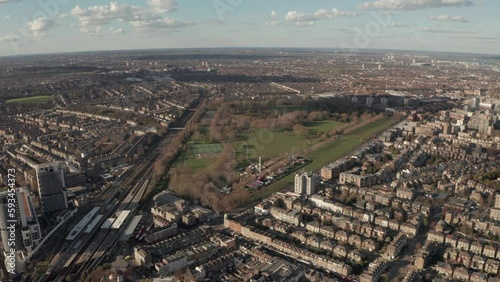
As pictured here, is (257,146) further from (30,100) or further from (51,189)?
(30,100)

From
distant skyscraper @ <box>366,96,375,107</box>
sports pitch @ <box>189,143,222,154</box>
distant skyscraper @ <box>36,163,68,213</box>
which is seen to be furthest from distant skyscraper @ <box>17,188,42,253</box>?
distant skyscraper @ <box>366,96,375,107</box>

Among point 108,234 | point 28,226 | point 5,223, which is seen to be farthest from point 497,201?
point 5,223

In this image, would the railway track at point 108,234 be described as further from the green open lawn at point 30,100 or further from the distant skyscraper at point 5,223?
the green open lawn at point 30,100

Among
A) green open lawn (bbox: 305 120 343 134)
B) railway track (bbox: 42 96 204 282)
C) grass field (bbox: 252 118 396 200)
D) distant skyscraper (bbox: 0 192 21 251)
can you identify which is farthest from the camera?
green open lawn (bbox: 305 120 343 134)

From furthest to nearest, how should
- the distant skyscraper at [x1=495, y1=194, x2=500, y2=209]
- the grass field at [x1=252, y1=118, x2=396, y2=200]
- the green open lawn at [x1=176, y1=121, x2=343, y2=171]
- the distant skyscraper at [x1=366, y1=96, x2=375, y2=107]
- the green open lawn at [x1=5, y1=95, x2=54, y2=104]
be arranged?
the green open lawn at [x1=5, y1=95, x2=54, y2=104] → the distant skyscraper at [x1=366, y1=96, x2=375, y2=107] → the green open lawn at [x1=176, y1=121, x2=343, y2=171] → the grass field at [x1=252, y1=118, x2=396, y2=200] → the distant skyscraper at [x1=495, y1=194, x2=500, y2=209]

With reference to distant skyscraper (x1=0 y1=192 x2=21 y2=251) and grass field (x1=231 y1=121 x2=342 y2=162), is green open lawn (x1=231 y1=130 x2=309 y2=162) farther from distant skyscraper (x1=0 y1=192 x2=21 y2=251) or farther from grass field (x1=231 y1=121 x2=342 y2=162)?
distant skyscraper (x1=0 y1=192 x2=21 y2=251)

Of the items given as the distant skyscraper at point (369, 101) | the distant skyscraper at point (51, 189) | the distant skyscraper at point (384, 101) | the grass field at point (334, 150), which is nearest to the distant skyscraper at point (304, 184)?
the grass field at point (334, 150)

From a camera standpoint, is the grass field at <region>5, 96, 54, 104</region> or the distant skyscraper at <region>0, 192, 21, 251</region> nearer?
the distant skyscraper at <region>0, 192, 21, 251</region>
